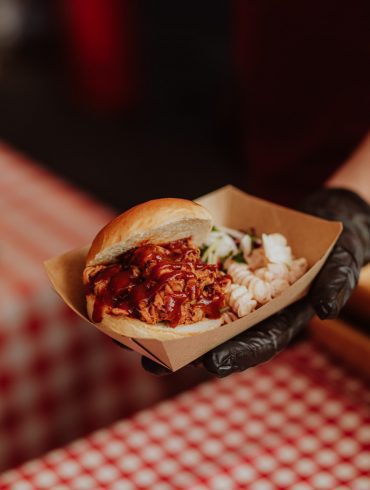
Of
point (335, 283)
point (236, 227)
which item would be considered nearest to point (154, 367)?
point (335, 283)

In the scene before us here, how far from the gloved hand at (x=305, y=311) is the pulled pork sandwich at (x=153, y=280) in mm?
90

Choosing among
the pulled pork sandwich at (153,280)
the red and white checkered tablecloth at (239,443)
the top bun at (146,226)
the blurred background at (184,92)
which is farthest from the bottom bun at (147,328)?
the blurred background at (184,92)

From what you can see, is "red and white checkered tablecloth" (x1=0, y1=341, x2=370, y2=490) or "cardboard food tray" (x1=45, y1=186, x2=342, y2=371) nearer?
"cardboard food tray" (x1=45, y1=186, x2=342, y2=371)

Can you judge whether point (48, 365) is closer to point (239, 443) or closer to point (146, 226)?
point (239, 443)

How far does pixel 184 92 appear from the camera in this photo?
8.71 meters

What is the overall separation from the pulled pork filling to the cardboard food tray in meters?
0.08

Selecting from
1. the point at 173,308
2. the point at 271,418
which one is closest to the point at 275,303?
the point at 173,308

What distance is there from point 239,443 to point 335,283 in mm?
590

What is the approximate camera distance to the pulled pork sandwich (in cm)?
157

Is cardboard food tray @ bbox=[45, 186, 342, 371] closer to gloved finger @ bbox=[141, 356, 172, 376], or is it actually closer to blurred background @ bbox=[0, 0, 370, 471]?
gloved finger @ bbox=[141, 356, 172, 376]

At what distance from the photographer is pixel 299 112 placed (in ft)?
9.22

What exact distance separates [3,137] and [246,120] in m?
5.31

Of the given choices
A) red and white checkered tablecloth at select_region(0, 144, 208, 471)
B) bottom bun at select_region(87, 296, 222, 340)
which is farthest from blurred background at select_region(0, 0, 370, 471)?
bottom bun at select_region(87, 296, 222, 340)

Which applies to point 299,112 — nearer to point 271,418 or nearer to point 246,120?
point 246,120
